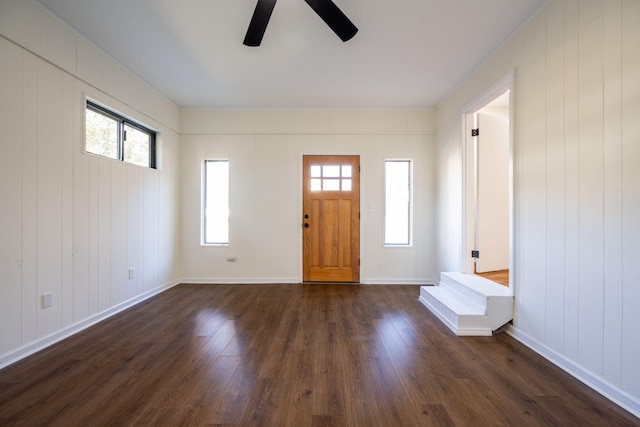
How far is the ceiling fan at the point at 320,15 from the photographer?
5.69ft

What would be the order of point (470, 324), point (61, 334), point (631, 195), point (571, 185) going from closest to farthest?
point (631, 195) < point (571, 185) < point (61, 334) < point (470, 324)

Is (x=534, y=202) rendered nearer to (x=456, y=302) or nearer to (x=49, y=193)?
(x=456, y=302)

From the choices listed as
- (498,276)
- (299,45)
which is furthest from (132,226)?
(498,276)

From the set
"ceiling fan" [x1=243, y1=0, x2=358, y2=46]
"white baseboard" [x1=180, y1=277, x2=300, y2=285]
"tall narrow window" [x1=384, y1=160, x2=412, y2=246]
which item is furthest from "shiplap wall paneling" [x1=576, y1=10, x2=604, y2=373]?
"white baseboard" [x1=180, y1=277, x2=300, y2=285]

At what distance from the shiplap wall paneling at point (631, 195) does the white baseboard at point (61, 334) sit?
4.04m

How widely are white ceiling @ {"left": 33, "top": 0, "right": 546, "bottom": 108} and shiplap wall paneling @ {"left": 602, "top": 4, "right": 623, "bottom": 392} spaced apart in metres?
0.79

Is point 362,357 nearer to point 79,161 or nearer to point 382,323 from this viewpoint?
point 382,323

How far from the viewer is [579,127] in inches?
69.1

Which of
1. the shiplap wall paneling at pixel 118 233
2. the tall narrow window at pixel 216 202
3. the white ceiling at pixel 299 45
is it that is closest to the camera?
the white ceiling at pixel 299 45

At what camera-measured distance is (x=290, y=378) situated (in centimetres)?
172

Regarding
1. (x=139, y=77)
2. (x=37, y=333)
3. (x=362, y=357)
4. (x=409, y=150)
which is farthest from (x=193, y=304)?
(x=409, y=150)

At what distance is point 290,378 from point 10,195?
242 cm

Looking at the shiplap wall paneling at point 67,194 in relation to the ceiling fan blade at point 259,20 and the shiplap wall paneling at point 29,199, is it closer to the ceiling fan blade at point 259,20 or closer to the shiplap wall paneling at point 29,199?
the shiplap wall paneling at point 29,199

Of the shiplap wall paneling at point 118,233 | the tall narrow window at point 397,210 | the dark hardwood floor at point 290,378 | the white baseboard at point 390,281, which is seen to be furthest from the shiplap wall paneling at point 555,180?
the shiplap wall paneling at point 118,233
